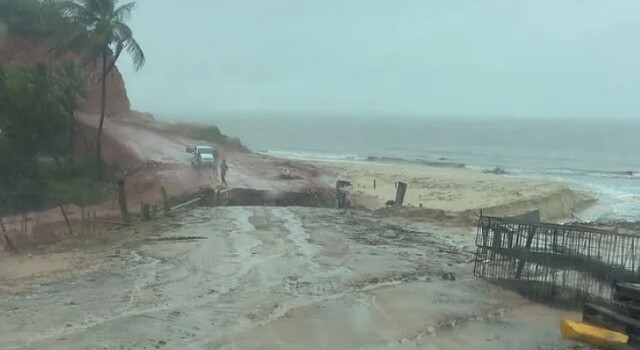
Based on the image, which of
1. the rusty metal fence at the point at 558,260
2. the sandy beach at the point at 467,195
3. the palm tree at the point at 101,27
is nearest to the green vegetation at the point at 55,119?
the palm tree at the point at 101,27

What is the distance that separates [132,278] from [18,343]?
4804 mm

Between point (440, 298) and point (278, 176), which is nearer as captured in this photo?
point (440, 298)

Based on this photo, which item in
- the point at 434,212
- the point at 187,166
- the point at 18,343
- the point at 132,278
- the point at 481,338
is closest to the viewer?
the point at 18,343

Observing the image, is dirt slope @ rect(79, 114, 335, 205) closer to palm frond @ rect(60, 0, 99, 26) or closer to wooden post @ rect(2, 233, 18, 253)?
palm frond @ rect(60, 0, 99, 26)

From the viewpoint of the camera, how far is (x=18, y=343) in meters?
11.4

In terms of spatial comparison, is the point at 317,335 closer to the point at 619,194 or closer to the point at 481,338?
the point at 481,338

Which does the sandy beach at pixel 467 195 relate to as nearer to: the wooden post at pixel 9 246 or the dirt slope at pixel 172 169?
the dirt slope at pixel 172 169

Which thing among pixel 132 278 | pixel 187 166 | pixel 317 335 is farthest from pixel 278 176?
pixel 317 335

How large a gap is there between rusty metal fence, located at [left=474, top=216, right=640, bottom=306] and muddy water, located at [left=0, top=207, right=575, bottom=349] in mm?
555

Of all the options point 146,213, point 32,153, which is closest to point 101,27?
point 32,153

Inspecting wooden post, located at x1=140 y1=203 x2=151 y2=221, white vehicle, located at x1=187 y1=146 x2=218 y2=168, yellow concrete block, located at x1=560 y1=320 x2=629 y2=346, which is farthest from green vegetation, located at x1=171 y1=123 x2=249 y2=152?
yellow concrete block, located at x1=560 y1=320 x2=629 y2=346

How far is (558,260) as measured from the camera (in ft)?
47.7

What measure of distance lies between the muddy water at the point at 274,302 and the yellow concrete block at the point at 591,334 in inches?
10.3

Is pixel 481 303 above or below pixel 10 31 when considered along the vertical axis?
below
